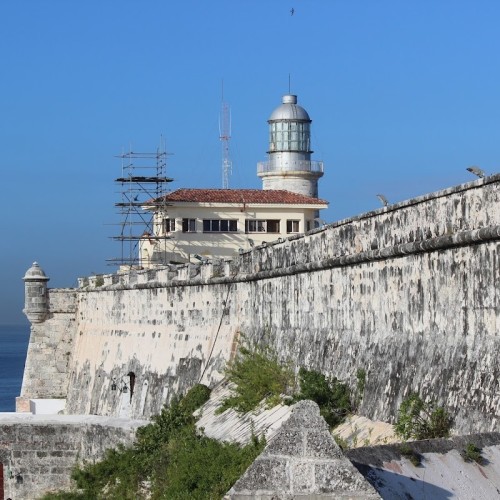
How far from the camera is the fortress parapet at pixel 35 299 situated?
156ft

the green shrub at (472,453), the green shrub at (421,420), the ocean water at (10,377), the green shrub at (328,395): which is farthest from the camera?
the ocean water at (10,377)

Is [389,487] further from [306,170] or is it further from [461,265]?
[306,170]

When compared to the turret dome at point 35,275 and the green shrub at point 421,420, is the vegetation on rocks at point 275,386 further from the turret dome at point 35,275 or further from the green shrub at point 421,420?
the turret dome at point 35,275

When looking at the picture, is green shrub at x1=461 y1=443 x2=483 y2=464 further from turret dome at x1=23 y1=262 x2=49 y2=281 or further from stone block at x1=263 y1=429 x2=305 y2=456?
turret dome at x1=23 y1=262 x2=49 y2=281

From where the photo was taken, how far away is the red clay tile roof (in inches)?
2071

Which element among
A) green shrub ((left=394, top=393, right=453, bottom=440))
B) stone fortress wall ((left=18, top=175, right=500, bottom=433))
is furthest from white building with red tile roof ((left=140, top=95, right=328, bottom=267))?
green shrub ((left=394, top=393, right=453, bottom=440))

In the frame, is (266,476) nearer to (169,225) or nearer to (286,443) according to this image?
(286,443)

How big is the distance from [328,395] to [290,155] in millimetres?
41463

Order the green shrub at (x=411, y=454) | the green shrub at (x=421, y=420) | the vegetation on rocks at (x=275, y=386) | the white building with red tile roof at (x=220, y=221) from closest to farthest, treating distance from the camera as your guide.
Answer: the green shrub at (x=411, y=454) < the green shrub at (x=421, y=420) < the vegetation on rocks at (x=275, y=386) < the white building with red tile roof at (x=220, y=221)

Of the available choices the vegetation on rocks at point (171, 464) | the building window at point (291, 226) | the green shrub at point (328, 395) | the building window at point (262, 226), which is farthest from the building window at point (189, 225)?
the green shrub at point (328, 395)

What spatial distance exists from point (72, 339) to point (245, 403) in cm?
Answer: 2342

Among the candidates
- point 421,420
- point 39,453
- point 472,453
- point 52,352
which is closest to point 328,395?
point 421,420

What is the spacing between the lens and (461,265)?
16844 mm

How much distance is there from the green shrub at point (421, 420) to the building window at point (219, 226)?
35.8m
